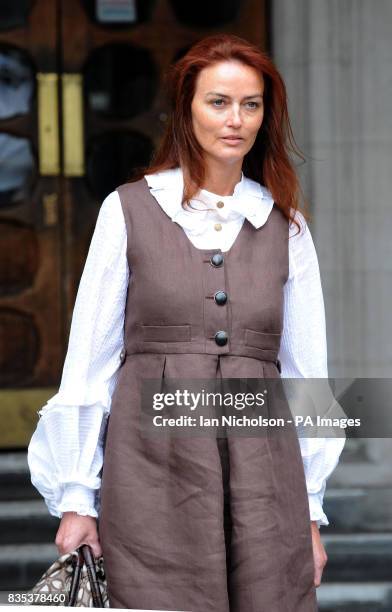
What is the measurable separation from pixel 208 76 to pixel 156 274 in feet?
1.51

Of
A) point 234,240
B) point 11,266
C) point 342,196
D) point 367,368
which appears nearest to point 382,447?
point 367,368

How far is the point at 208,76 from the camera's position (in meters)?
2.76

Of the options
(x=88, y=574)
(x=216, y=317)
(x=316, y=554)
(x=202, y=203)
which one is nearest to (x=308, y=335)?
(x=216, y=317)

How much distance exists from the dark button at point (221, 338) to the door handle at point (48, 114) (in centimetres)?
356

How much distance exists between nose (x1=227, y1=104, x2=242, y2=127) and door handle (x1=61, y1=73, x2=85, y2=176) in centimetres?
344

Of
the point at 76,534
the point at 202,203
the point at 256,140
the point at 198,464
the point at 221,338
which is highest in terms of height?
the point at 256,140

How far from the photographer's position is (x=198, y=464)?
8.68 feet

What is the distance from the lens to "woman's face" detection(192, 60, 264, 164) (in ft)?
9.02

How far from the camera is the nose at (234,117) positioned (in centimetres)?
274

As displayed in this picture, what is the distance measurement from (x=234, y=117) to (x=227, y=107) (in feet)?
0.12

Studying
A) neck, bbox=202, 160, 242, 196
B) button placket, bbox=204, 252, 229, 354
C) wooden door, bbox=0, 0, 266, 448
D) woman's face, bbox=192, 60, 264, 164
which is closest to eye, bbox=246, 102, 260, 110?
woman's face, bbox=192, 60, 264, 164

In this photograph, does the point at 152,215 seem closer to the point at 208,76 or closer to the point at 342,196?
the point at 208,76

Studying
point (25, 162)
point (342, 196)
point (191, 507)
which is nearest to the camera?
point (191, 507)

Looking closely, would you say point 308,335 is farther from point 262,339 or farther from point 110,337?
point 110,337
